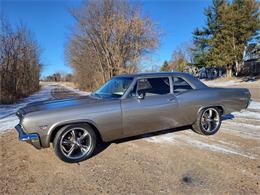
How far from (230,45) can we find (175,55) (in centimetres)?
4557

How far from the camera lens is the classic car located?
3842mm

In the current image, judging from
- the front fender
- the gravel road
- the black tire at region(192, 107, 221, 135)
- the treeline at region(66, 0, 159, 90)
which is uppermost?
the treeline at region(66, 0, 159, 90)

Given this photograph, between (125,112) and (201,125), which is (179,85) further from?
(125,112)

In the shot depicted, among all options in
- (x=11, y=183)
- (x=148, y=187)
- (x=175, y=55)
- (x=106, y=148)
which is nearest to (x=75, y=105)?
(x=106, y=148)

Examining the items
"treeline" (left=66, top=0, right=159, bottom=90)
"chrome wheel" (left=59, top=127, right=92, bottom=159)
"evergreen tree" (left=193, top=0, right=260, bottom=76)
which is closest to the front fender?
"chrome wheel" (left=59, top=127, right=92, bottom=159)

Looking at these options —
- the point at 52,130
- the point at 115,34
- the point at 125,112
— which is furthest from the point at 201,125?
the point at 115,34

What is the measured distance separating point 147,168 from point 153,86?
6.37 feet

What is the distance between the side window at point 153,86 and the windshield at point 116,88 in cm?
23

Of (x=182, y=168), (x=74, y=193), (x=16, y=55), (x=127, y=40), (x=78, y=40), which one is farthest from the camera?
(x=78, y=40)

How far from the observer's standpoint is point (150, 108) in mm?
4617

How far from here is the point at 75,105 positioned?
410cm

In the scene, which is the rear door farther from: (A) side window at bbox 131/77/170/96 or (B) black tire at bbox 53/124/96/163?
(B) black tire at bbox 53/124/96/163

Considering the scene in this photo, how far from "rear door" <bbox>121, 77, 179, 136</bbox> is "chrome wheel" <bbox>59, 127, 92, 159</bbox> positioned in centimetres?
76

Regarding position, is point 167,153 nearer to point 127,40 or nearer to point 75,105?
point 75,105
